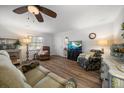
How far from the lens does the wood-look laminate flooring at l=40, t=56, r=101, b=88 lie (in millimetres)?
1742

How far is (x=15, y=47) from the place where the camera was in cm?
127

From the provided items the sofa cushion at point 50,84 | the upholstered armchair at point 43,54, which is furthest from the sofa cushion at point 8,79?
the upholstered armchair at point 43,54

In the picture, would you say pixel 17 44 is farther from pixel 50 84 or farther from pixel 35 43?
pixel 50 84

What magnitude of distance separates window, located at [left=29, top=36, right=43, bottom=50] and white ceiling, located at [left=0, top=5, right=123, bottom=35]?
3.3 inches

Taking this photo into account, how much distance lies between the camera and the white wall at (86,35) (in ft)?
4.29

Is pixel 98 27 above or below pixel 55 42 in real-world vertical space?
above

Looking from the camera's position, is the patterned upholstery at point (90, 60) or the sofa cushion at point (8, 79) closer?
the sofa cushion at point (8, 79)

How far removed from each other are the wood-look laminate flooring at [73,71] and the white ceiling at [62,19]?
1.79 ft

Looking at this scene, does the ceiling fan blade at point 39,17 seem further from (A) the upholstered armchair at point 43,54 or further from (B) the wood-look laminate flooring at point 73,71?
(B) the wood-look laminate flooring at point 73,71

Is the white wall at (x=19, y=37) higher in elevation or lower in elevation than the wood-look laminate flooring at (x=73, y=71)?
higher

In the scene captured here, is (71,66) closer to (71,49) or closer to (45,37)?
(71,49)

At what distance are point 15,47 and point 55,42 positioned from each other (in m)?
0.54
